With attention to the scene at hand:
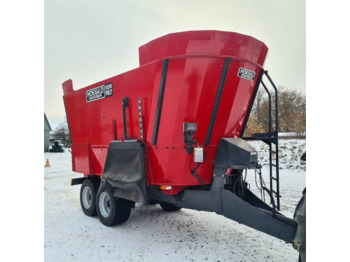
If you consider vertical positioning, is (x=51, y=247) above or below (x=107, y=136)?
below

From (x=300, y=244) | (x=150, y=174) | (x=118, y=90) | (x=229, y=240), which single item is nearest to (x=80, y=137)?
(x=118, y=90)

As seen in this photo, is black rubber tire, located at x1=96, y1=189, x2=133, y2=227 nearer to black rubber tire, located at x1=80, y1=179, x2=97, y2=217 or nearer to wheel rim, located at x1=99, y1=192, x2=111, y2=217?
wheel rim, located at x1=99, y1=192, x2=111, y2=217

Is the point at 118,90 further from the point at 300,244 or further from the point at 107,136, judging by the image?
the point at 300,244

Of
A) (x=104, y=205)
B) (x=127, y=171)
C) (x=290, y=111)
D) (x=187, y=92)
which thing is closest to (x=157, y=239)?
(x=127, y=171)

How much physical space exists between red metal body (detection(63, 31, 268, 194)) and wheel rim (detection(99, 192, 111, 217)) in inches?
64.6

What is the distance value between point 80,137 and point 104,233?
92.3 inches

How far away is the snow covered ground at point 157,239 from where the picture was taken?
360cm

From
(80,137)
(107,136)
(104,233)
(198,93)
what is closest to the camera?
(198,93)

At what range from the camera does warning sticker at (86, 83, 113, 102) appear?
4.73 metres

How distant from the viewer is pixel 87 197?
577cm

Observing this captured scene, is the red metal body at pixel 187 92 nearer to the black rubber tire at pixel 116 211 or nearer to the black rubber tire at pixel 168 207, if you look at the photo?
the black rubber tire at pixel 116 211

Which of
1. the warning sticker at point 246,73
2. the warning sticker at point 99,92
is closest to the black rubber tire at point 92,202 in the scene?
the warning sticker at point 99,92

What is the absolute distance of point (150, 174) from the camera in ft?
12.5

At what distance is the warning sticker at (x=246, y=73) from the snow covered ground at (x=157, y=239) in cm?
264
